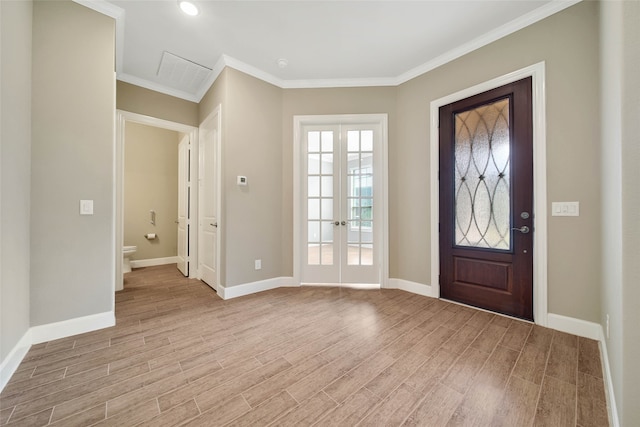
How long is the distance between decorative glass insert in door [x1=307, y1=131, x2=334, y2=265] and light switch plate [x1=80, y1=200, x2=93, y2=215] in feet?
7.49

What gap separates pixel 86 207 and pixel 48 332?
1028mm

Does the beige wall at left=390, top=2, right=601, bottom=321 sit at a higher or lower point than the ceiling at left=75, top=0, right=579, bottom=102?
lower

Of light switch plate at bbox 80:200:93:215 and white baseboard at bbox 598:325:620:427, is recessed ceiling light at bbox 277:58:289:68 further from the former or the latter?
white baseboard at bbox 598:325:620:427

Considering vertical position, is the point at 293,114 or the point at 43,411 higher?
the point at 293,114

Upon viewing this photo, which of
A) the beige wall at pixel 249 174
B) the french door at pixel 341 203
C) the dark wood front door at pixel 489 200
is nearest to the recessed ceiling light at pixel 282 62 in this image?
the beige wall at pixel 249 174

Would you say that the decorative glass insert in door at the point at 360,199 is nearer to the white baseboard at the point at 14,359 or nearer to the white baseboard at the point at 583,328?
the white baseboard at the point at 583,328

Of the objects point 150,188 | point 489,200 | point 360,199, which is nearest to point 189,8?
point 360,199

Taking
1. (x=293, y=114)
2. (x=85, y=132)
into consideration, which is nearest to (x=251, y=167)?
(x=293, y=114)

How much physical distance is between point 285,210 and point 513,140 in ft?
8.81

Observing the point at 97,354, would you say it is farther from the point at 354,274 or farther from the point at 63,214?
the point at 354,274

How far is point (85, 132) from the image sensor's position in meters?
2.11

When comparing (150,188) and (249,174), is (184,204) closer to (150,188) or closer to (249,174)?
(150,188)

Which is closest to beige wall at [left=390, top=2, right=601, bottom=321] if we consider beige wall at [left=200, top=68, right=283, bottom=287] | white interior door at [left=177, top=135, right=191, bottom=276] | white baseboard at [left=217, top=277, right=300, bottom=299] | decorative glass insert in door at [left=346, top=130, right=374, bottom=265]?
decorative glass insert in door at [left=346, top=130, right=374, bottom=265]

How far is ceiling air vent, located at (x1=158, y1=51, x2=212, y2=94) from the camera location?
2953mm
